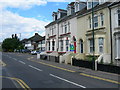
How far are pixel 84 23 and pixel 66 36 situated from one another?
20.4 feet

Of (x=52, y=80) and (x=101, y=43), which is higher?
(x=101, y=43)

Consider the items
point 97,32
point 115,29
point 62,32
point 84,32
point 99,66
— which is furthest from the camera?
point 62,32

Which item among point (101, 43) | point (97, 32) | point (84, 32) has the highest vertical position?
point (84, 32)

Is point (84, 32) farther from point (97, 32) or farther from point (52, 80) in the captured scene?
point (52, 80)

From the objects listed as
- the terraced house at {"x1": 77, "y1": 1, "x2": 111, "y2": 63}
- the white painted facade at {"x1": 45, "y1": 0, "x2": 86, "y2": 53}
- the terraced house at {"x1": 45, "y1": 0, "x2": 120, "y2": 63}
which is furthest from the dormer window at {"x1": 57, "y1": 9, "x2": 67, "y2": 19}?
the terraced house at {"x1": 77, "y1": 1, "x2": 111, "y2": 63}

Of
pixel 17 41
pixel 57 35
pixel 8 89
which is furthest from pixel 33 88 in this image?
pixel 17 41

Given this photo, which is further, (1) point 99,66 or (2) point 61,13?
(2) point 61,13

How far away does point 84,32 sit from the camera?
2428cm

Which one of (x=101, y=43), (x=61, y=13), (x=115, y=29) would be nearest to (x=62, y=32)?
(x=61, y=13)

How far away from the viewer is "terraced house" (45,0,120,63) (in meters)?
19.8

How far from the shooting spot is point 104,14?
804 inches

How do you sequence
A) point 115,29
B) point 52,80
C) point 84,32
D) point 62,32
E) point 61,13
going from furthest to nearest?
point 61,13 < point 62,32 < point 84,32 < point 115,29 < point 52,80

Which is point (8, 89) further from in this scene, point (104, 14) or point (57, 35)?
point (57, 35)

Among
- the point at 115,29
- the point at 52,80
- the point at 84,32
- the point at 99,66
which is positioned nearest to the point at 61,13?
the point at 84,32
